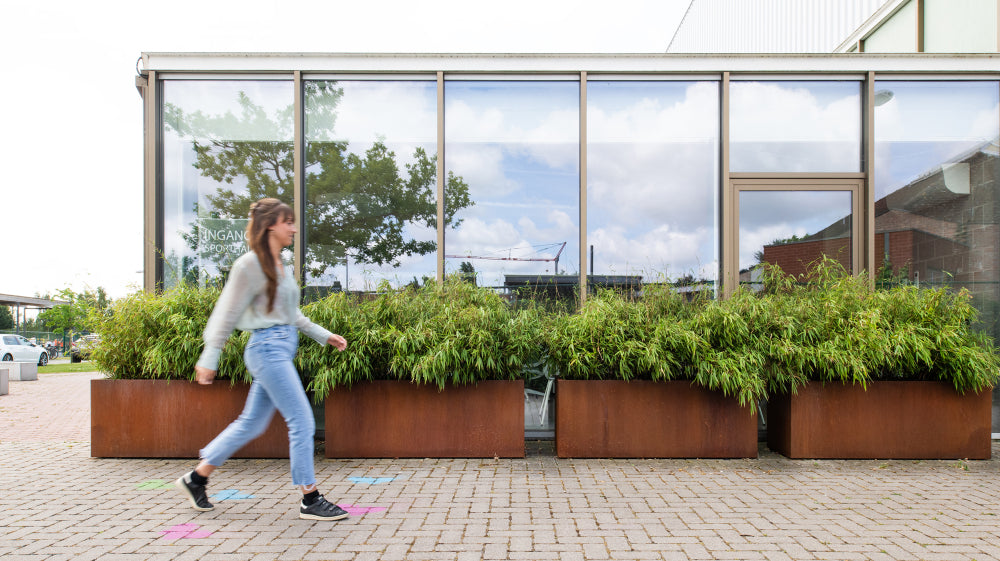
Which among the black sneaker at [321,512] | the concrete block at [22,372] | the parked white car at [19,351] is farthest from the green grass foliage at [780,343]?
the parked white car at [19,351]

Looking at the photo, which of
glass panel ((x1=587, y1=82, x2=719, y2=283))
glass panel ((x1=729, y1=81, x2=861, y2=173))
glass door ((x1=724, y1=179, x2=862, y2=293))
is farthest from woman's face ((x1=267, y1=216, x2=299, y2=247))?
glass panel ((x1=729, y1=81, x2=861, y2=173))

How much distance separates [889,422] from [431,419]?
12.2 feet

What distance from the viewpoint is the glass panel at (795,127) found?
613cm

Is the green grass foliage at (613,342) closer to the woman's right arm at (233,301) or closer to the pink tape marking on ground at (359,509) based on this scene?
the pink tape marking on ground at (359,509)

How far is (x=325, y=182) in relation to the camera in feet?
20.4

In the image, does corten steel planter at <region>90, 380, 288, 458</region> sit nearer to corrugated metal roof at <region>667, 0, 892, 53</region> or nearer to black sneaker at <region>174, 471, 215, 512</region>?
black sneaker at <region>174, 471, 215, 512</region>

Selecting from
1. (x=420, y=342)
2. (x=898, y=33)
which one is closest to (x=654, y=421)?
(x=420, y=342)

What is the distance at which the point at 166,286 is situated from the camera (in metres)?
5.88

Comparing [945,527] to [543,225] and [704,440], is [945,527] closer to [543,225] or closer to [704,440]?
[704,440]

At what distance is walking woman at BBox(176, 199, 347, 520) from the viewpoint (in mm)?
3166

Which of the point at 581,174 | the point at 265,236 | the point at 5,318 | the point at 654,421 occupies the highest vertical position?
the point at 581,174

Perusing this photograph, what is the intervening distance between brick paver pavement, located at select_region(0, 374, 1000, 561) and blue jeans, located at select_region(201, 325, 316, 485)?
35 cm

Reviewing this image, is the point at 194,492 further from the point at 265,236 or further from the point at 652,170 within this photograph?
the point at 652,170

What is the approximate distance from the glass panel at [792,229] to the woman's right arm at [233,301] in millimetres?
4814
